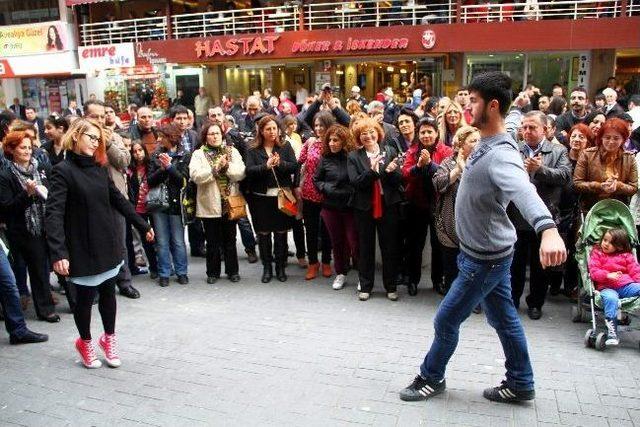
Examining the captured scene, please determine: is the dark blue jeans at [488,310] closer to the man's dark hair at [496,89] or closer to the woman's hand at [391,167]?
the man's dark hair at [496,89]

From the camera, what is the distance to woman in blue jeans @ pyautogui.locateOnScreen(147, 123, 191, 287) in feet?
20.3

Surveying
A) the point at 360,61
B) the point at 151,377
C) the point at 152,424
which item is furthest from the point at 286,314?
the point at 360,61

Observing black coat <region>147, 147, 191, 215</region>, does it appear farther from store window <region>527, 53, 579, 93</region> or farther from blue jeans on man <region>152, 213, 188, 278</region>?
store window <region>527, 53, 579, 93</region>

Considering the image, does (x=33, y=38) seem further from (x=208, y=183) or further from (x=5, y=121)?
(x=208, y=183)

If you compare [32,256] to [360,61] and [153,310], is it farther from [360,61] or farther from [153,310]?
[360,61]

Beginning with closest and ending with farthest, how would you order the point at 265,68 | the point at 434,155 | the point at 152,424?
the point at 152,424
the point at 434,155
the point at 265,68

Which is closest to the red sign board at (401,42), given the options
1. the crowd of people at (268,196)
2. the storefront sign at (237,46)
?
the storefront sign at (237,46)

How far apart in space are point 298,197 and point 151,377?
2871mm

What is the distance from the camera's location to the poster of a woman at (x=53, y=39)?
844 inches

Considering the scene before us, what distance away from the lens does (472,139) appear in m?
4.84

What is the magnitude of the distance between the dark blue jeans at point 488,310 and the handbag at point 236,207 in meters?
3.23

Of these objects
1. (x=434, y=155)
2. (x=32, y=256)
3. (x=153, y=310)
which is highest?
(x=434, y=155)

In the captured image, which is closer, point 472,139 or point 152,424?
point 152,424

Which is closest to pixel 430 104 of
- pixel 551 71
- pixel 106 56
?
pixel 551 71
